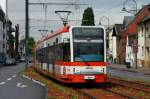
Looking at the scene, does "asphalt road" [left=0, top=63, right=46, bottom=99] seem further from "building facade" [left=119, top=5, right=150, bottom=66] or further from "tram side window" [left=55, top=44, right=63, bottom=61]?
"building facade" [left=119, top=5, right=150, bottom=66]

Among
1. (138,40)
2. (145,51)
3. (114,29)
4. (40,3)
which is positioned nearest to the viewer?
(40,3)

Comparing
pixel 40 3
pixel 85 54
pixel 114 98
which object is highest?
pixel 40 3

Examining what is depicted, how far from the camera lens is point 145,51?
8475cm

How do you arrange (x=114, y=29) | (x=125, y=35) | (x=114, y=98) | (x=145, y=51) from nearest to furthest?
1. (x=114, y=98)
2. (x=145, y=51)
3. (x=125, y=35)
4. (x=114, y=29)

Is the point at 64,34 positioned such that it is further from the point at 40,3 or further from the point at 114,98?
the point at 40,3

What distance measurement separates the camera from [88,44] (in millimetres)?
28516

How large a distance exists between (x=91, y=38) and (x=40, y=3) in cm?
2171

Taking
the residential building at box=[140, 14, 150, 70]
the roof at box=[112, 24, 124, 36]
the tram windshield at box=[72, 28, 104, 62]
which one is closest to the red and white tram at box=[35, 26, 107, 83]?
the tram windshield at box=[72, 28, 104, 62]

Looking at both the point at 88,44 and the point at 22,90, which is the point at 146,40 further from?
the point at 22,90

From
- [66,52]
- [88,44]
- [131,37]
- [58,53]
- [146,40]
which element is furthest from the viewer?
[131,37]

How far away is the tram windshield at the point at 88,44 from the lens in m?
28.3

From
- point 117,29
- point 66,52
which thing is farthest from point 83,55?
point 117,29

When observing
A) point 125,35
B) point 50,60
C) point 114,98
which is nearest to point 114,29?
point 125,35

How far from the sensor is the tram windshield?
28281 mm
